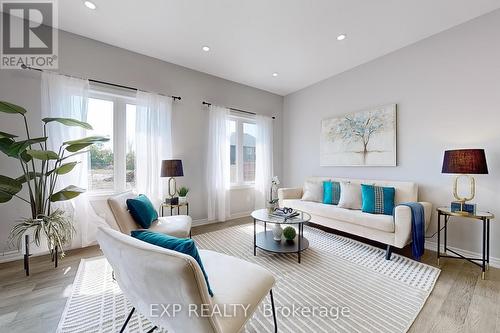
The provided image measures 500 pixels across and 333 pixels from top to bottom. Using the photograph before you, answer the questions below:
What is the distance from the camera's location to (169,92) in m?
3.51

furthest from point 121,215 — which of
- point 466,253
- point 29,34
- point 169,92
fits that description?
point 466,253

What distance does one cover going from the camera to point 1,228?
93.7 inches

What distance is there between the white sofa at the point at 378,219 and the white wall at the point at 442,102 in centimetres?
20

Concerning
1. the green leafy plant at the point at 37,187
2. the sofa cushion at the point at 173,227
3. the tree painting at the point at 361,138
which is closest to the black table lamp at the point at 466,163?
the tree painting at the point at 361,138

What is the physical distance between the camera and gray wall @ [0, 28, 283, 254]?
2.44 metres

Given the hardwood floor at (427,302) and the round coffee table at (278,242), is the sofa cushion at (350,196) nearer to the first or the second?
Answer: the round coffee table at (278,242)

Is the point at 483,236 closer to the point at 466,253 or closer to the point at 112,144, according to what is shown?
the point at 466,253

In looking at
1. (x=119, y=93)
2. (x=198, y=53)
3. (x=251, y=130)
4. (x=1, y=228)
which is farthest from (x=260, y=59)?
(x=1, y=228)

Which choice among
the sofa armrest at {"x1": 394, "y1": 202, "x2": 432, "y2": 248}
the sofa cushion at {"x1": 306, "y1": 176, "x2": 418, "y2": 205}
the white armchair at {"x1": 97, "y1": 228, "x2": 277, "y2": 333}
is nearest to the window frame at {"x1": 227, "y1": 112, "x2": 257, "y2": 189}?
the sofa cushion at {"x1": 306, "y1": 176, "x2": 418, "y2": 205}

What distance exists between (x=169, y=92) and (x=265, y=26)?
1.89 meters

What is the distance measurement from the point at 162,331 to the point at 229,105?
3.70 m

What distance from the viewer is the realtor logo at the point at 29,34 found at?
2318 millimetres

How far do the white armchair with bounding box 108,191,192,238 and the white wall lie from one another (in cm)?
301

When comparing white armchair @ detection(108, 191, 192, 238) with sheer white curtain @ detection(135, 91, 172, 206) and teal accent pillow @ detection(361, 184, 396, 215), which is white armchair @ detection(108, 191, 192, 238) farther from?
teal accent pillow @ detection(361, 184, 396, 215)
